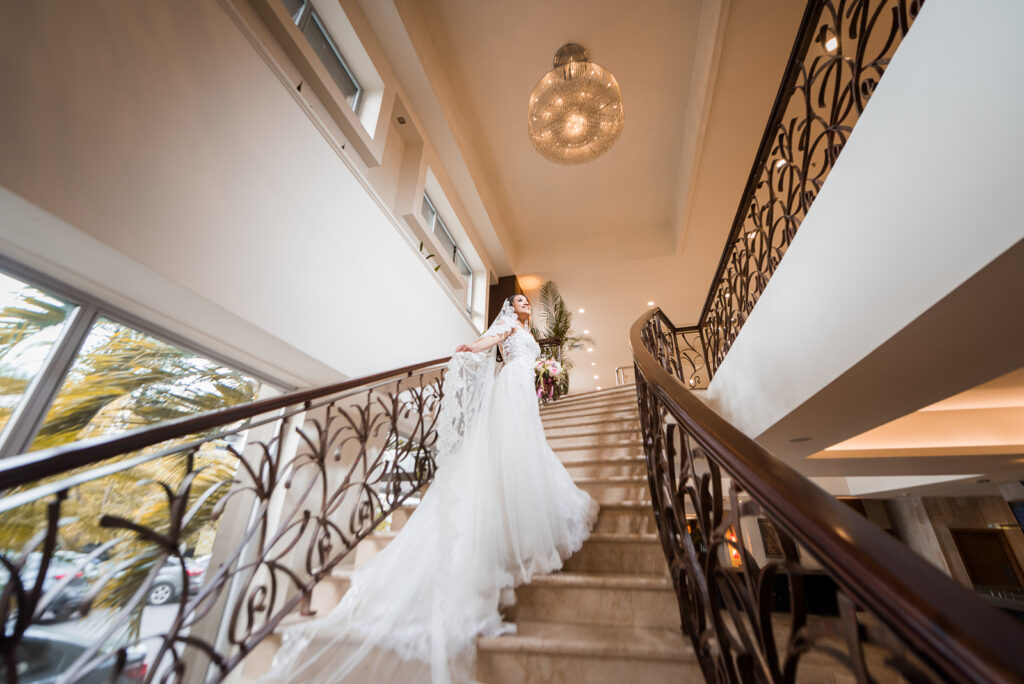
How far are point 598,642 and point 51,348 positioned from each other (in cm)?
285

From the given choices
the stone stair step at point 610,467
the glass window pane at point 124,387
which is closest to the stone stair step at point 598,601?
the stone stair step at point 610,467

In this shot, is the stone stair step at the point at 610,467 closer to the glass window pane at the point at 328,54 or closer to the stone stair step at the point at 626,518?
the stone stair step at the point at 626,518

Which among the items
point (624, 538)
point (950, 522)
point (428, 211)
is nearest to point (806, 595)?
point (624, 538)

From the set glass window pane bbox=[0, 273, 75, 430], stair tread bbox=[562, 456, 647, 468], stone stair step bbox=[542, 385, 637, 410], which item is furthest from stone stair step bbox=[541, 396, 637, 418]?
glass window pane bbox=[0, 273, 75, 430]

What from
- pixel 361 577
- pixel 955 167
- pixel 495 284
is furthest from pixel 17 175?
pixel 495 284

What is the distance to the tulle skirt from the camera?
61.3 inches

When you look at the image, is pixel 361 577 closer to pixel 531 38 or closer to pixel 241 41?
pixel 241 41

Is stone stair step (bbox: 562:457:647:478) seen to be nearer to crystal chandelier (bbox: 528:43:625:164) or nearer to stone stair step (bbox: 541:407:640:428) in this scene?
stone stair step (bbox: 541:407:640:428)

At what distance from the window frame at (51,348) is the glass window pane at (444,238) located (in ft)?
13.9

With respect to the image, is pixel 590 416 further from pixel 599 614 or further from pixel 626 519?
pixel 599 614

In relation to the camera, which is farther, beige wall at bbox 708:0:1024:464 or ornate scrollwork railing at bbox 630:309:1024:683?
beige wall at bbox 708:0:1024:464

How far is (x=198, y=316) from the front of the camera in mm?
2268

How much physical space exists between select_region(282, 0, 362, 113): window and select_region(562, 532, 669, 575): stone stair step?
14.0ft

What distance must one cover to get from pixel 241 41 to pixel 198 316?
1.67 m
